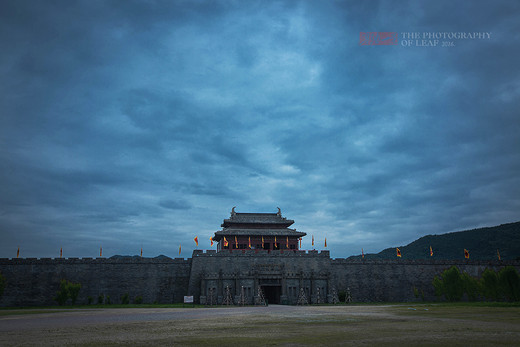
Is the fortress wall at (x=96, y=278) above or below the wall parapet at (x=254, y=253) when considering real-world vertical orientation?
below

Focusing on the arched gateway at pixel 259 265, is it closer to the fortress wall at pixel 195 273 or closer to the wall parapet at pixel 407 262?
the fortress wall at pixel 195 273

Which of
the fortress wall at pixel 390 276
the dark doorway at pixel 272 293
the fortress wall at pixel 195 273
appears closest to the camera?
the fortress wall at pixel 195 273

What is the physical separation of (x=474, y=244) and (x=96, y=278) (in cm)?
13439

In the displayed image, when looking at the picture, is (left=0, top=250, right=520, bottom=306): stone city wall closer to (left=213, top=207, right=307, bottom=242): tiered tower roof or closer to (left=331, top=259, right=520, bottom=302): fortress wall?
(left=331, top=259, right=520, bottom=302): fortress wall

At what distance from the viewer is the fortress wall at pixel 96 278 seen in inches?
1869

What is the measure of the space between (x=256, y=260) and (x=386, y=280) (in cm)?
2022

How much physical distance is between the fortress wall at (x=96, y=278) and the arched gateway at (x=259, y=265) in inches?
150

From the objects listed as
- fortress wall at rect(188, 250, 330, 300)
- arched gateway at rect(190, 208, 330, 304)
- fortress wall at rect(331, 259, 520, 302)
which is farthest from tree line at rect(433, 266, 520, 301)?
fortress wall at rect(188, 250, 330, 300)

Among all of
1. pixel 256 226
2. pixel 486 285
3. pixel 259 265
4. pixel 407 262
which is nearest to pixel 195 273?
pixel 259 265

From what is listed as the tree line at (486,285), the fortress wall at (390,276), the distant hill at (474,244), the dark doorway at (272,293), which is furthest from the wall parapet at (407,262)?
the distant hill at (474,244)

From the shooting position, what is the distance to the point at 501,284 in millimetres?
36250

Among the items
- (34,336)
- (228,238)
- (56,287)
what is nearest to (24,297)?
(56,287)

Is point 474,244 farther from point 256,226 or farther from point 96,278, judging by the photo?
point 96,278

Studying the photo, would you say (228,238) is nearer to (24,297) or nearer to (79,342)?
(24,297)
